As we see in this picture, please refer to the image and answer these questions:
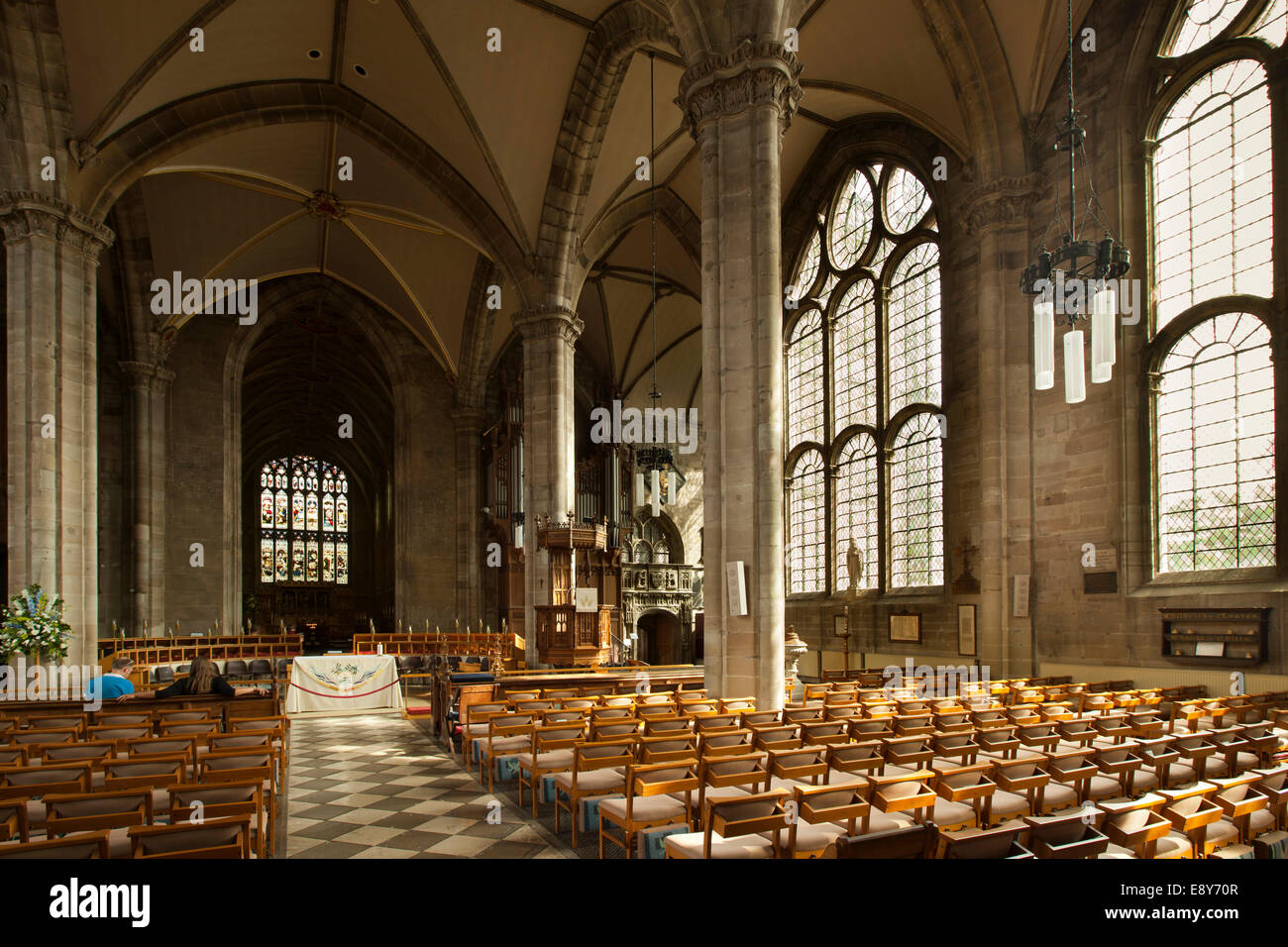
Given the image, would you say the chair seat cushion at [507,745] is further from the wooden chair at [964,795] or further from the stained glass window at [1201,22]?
the stained glass window at [1201,22]

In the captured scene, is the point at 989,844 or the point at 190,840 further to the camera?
the point at 190,840

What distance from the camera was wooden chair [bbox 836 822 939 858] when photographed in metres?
3.42

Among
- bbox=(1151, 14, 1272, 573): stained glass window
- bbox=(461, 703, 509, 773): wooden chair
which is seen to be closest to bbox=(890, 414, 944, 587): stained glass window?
bbox=(1151, 14, 1272, 573): stained glass window

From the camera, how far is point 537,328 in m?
18.9

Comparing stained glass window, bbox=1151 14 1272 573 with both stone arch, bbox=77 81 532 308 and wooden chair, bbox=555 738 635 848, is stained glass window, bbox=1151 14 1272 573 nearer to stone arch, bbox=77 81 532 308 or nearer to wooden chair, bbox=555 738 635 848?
wooden chair, bbox=555 738 635 848

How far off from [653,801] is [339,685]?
1166cm

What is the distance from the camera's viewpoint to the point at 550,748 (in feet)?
22.9

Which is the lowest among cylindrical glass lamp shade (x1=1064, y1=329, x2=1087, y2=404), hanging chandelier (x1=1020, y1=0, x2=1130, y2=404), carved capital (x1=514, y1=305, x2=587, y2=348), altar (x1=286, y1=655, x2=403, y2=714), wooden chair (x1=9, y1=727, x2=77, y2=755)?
altar (x1=286, y1=655, x2=403, y2=714)

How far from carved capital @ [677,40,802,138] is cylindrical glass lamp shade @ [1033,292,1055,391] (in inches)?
154

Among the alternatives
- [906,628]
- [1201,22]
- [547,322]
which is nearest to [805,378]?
[547,322]

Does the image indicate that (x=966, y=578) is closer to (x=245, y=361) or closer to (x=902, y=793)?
(x=902, y=793)

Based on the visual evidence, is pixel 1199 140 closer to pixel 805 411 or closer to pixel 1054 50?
pixel 1054 50

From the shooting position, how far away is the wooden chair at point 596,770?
19.7 ft
